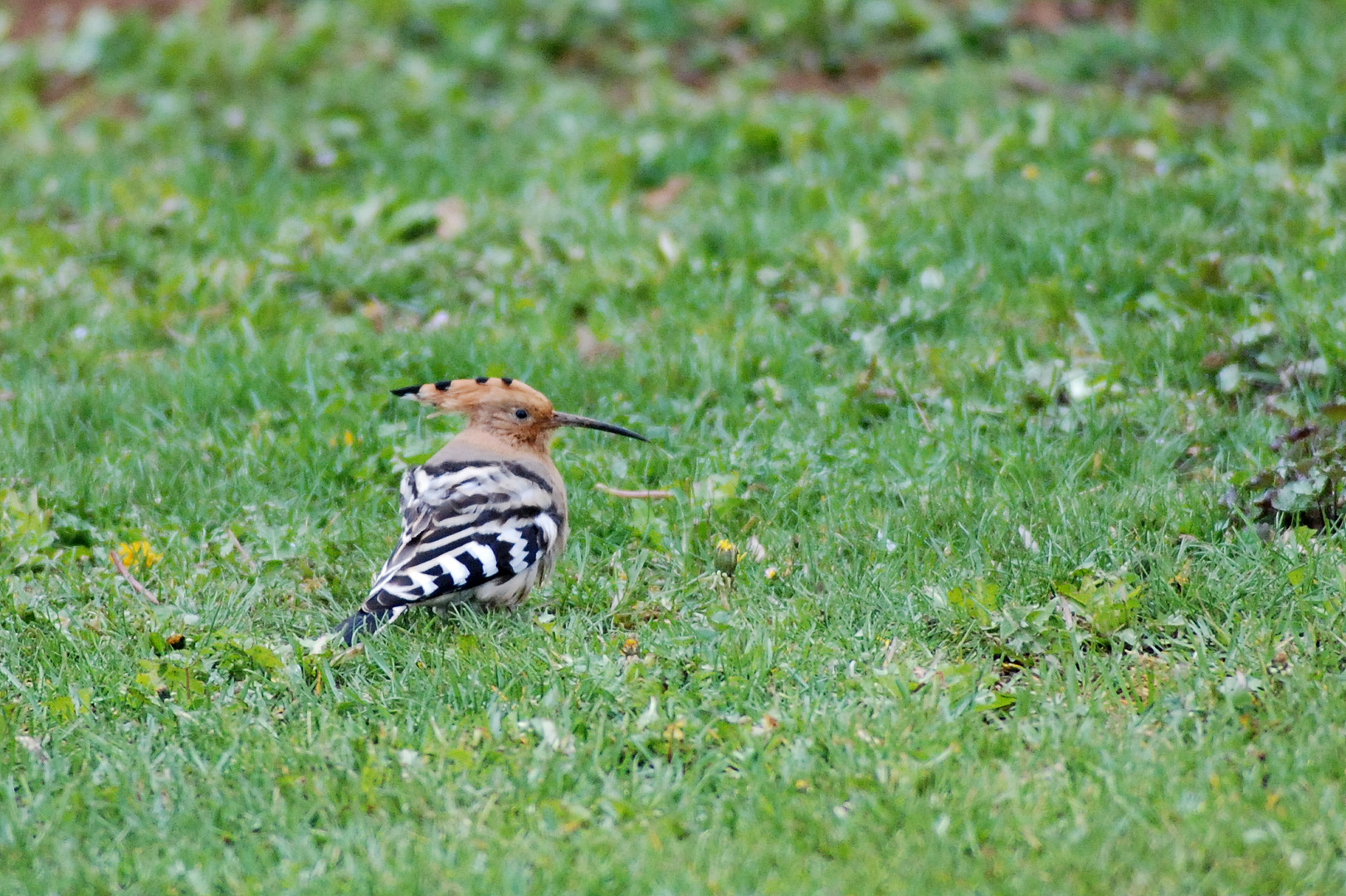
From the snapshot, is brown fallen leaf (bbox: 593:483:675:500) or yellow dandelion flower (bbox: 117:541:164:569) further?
brown fallen leaf (bbox: 593:483:675:500)

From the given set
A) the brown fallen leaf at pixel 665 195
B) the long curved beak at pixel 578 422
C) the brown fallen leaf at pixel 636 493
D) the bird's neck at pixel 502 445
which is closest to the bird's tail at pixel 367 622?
the bird's neck at pixel 502 445

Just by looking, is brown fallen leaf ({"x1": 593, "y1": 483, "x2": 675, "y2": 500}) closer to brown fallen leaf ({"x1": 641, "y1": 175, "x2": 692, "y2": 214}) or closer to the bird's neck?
the bird's neck

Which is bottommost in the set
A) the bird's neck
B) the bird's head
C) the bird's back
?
the bird's back

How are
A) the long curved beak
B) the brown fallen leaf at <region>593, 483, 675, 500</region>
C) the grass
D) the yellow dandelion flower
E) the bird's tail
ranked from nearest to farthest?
the grass → the bird's tail → the yellow dandelion flower → the long curved beak → the brown fallen leaf at <region>593, 483, 675, 500</region>

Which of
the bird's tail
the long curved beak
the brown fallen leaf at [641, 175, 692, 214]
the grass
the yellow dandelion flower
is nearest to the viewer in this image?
the grass

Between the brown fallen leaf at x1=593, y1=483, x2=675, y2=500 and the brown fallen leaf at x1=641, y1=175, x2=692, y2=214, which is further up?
the brown fallen leaf at x1=641, y1=175, x2=692, y2=214

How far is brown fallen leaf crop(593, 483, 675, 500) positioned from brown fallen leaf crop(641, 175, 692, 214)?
104 inches

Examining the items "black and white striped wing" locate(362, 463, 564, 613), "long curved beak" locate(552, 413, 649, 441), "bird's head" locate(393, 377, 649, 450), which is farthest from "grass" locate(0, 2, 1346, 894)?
"bird's head" locate(393, 377, 649, 450)

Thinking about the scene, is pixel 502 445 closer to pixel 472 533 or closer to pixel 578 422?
pixel 578 422

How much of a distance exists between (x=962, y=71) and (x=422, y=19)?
3.34 meters

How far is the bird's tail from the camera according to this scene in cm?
430

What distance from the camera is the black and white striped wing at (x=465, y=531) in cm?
436

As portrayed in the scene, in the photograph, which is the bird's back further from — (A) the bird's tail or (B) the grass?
(B) the grass

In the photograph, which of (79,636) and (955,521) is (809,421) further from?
(79,636)
